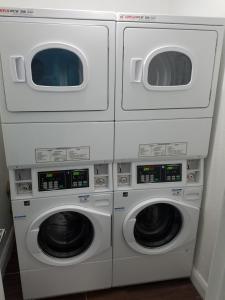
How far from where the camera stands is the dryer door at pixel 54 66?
1250 mm

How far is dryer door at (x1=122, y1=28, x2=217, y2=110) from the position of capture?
1368 mm

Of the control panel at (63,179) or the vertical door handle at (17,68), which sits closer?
the vertical door handle at (17,68)

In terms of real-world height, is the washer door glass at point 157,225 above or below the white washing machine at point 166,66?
below

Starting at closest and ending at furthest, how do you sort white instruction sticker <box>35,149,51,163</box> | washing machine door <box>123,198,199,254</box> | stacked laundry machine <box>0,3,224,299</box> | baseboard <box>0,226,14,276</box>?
stacked laundry machine <box>0,3,224,299</box>
white instruction sticker <box>35,149,51,163</box>
washing machine door <box>123,198,199,254</box>
baseboard <box>0,226,14,276</box>

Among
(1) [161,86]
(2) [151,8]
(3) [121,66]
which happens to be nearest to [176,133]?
(1) [161,86]

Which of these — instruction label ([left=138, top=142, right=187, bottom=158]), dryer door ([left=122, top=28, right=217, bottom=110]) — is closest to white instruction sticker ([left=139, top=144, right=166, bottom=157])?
instruction label ([left=138, top=142, right=187, bottom=158])

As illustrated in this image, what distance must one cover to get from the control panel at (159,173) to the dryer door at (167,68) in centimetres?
38

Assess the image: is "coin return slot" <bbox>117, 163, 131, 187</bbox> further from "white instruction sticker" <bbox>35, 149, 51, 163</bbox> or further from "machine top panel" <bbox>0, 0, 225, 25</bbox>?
"machine top panel" <bbox>0, 0, 225, 25</bbox>

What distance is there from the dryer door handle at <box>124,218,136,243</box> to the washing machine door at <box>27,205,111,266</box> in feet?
0.35

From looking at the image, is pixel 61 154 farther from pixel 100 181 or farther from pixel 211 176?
pixel 211 176

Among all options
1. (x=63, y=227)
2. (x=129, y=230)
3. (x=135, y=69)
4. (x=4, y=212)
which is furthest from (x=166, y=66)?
(x=4, y=212)

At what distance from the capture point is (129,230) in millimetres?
1630

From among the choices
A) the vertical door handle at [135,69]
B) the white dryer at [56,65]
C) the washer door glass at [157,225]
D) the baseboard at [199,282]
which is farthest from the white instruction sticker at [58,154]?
the baseboard at [199,282]

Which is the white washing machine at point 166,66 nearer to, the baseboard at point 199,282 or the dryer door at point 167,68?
the dryer door at point 167,68
